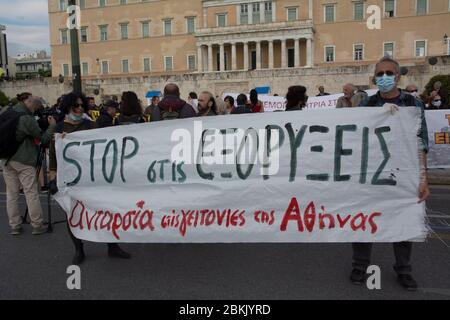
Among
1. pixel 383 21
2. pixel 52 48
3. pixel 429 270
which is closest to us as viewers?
pixel 429 270

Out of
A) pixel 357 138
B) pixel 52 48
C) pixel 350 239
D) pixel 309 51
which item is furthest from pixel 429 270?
pixel 52 48

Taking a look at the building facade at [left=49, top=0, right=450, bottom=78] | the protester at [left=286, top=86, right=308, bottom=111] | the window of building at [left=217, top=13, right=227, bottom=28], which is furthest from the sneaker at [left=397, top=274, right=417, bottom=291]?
the window of building at [left=217, top=13, right=227, bottom=28]

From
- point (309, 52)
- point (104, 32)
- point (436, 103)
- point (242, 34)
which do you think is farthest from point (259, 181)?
point (104, 32)

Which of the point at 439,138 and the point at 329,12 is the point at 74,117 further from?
the point at 329,12

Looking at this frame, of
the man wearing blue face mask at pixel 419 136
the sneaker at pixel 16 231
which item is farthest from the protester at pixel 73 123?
the man wearing blue face mask at pixel 419 136

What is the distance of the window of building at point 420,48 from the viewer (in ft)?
168

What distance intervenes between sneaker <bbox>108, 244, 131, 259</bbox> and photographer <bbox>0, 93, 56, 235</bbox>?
149cm

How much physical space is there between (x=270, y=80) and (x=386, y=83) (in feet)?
124

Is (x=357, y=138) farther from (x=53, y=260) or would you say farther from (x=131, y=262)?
(x=53, y=260)

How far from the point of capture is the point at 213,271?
4.32 m

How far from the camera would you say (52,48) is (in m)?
67.2

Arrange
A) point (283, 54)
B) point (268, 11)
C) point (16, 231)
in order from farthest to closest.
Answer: point (268, 11) < point (283, 54) < point (16, 231)

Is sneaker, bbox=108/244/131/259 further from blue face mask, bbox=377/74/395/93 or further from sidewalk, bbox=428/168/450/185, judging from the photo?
sidewalk, bbox=428/168/450/185
